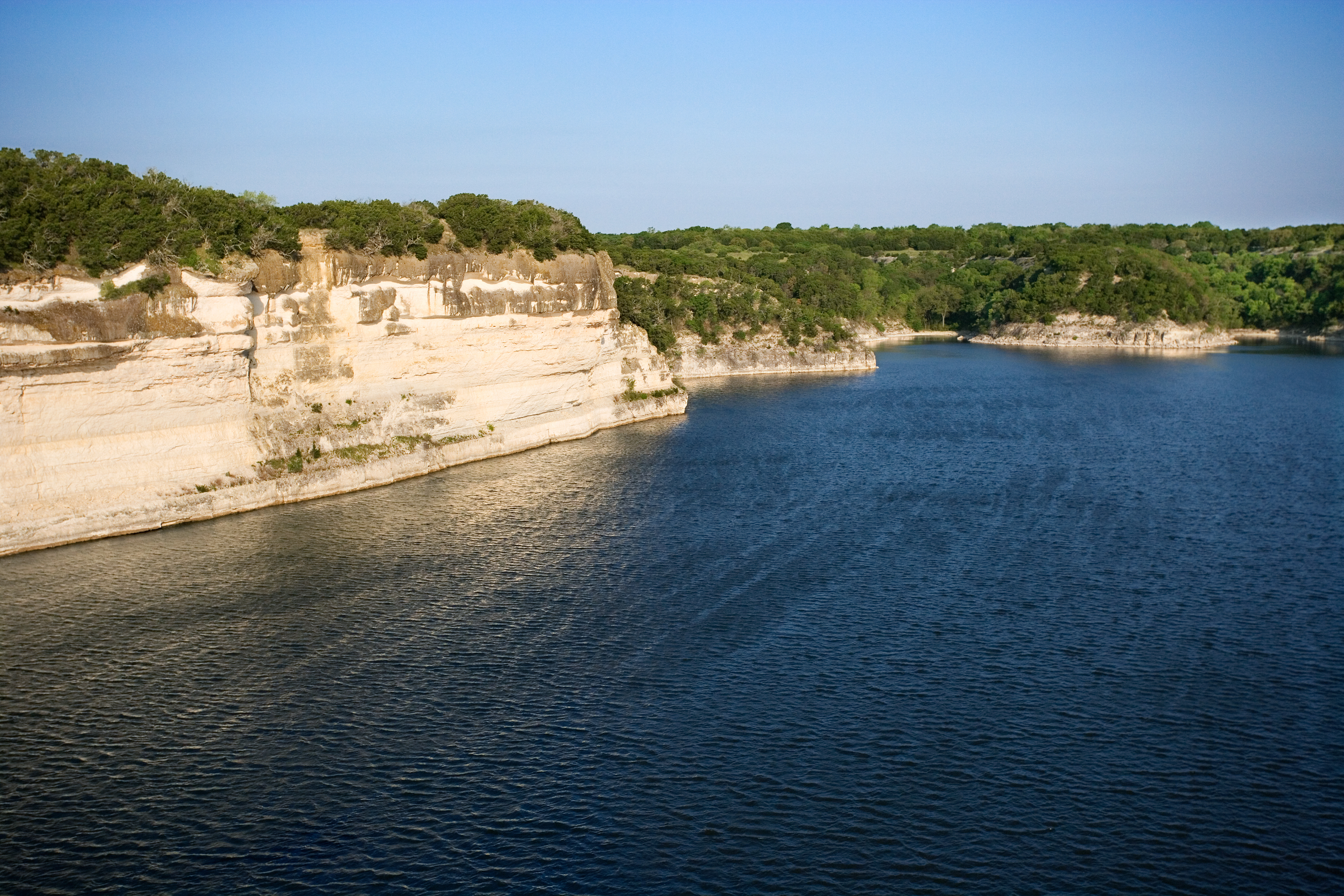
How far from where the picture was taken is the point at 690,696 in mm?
21641

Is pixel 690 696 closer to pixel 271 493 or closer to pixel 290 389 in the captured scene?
pixel 271 493

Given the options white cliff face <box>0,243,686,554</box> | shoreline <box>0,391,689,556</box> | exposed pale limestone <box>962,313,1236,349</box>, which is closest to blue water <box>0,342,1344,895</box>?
shoreline <box>0,391,689,556</box>

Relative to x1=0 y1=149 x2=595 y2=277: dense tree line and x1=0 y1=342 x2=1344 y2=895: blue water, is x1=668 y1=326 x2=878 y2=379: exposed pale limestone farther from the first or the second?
x1=0 y1=342 x2=1344 y2=895: blue water

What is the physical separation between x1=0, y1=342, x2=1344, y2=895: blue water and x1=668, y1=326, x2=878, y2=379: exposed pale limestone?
49495 millimetres

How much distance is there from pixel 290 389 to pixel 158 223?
25.7 ft

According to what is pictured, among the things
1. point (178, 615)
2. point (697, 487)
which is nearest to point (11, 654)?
point (178, 615)

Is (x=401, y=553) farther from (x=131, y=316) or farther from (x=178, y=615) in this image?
(x=131, y=316)

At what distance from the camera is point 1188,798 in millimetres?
17469

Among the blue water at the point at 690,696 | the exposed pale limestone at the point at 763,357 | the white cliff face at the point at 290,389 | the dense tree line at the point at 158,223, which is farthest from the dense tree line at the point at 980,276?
the blue water at the point at 690,696

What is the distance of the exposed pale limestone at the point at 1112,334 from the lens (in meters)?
120

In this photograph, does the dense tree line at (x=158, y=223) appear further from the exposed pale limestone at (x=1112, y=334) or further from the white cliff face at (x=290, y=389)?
the exposed pale limestone at (x=1112, y=334)

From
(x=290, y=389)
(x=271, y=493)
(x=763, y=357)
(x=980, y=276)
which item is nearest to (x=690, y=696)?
(x=271, y=493)

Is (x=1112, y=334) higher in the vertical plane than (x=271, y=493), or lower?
higher

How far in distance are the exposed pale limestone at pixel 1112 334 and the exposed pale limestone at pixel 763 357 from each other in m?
41.1
